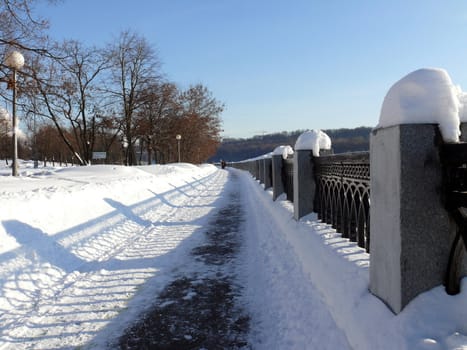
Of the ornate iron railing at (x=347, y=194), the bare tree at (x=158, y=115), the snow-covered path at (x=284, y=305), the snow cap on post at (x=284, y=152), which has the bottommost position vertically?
the snow-covered path at (x=284, y=305)

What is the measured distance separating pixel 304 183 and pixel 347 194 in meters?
1.80

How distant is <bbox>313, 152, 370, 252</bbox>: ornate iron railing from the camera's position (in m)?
3.89

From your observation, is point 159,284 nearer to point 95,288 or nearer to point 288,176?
point 95,288

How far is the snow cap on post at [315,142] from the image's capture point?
630 centimetres

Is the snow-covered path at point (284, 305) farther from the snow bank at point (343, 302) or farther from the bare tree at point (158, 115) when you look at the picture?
the bare tree at point (158, 115)

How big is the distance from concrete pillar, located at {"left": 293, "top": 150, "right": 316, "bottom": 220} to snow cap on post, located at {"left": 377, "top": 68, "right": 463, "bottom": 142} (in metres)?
3.74

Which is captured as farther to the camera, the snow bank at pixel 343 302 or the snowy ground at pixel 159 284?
the snowy ground at pixel 159 284

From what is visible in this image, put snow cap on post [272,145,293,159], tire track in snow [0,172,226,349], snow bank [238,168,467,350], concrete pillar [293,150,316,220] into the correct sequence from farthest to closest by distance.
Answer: snow cap on post [272,145,293,159]
concrete pillar [293,150,316,220]
tire track in snow [0,172,226,349]
snow bank [238,168,467,350]

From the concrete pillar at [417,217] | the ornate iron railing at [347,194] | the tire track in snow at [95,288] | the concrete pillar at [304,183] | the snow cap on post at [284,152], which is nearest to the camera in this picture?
the concrete pillar at [417,217]

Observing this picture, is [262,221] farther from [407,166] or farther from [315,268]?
[407,166]

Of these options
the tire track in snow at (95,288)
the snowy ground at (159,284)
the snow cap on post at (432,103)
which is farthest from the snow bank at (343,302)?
the tire track in snow at (95,288)

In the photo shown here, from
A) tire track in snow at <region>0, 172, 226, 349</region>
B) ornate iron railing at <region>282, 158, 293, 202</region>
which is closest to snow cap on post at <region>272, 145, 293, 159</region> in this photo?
ornate iron railing at <region>282, 158, 293, 202</region>

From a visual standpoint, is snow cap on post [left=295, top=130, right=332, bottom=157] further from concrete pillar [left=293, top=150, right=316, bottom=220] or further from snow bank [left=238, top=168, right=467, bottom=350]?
snow bank [left=238, top=168, right=467, bottom=350]

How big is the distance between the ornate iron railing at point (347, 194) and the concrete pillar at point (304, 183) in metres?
0.34
